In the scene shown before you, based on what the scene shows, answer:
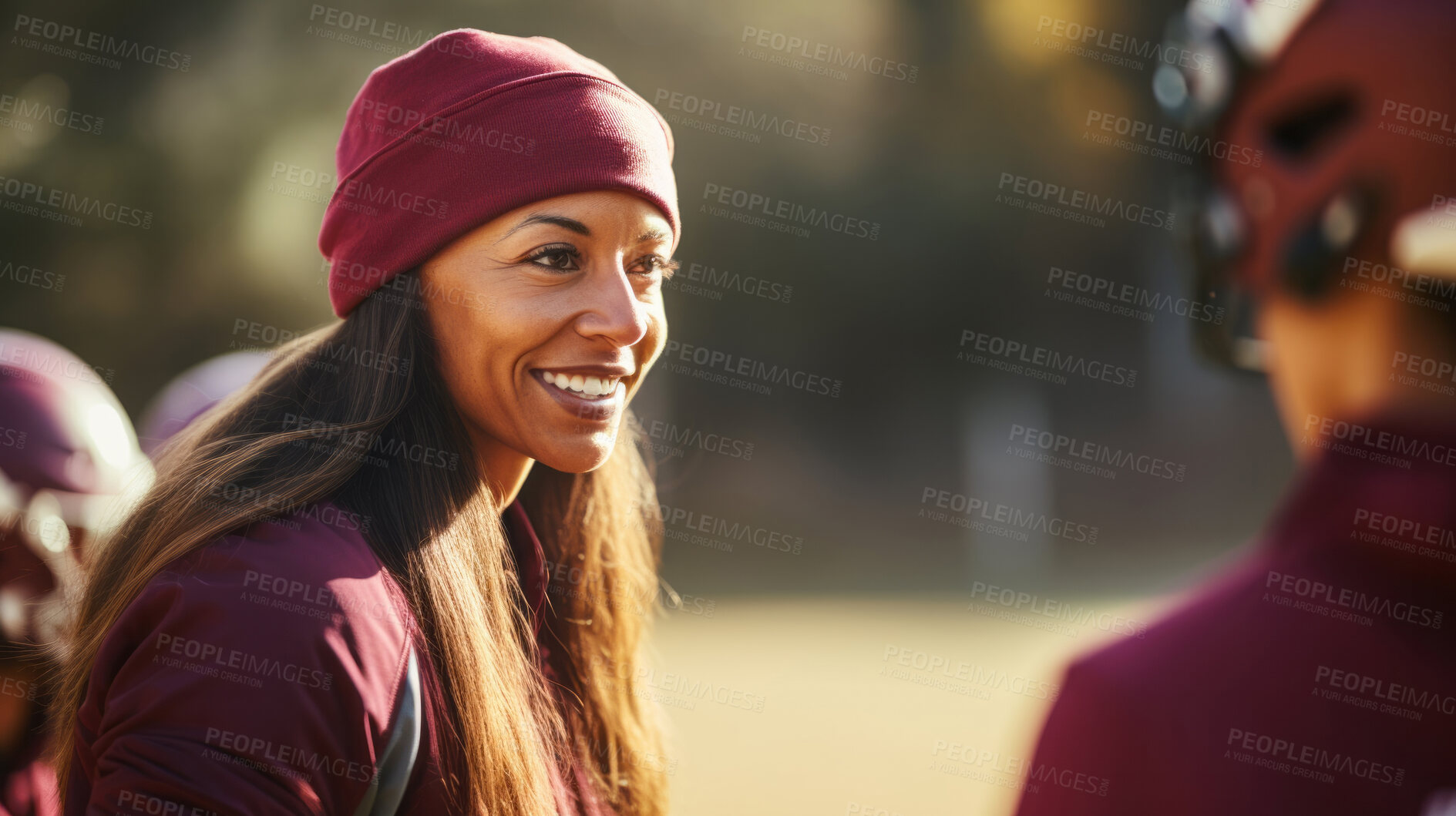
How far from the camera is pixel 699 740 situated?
21.8ft

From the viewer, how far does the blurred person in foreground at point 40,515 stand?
6.79 feet

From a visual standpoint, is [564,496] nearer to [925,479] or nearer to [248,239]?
[248,239]

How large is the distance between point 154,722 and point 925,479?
12526 mm
